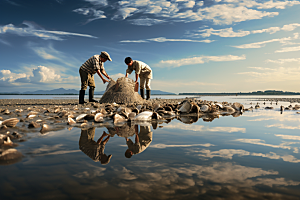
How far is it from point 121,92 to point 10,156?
7079 mm

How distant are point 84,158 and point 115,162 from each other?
0.31m

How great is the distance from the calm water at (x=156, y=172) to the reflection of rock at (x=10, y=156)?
69 millimetres

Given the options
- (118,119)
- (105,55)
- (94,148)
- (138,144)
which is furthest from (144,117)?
(105,55)

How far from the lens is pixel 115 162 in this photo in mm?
1501

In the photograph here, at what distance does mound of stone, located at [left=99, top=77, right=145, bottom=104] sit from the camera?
846cm

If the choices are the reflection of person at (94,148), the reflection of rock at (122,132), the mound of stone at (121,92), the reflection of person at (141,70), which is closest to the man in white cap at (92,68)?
the mound of stone at (121,92)

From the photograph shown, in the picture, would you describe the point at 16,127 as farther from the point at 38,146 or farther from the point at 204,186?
the point at 204,186

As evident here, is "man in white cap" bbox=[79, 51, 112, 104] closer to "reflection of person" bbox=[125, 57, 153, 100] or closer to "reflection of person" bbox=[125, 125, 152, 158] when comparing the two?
"reflection of person" bbox=[125, 57, 153, 100]

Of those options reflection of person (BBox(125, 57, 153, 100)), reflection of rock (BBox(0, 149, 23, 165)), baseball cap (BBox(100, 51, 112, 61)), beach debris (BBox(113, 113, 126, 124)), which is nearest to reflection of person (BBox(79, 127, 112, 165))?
reflection of rock (BBox(0, 149, 23, 165))

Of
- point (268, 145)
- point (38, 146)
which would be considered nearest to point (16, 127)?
point (38, 146)

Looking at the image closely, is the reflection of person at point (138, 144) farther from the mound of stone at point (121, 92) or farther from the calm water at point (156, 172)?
the mound of stone at point (121, 92)

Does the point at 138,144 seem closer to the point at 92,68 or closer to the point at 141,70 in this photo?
the point at 92,68

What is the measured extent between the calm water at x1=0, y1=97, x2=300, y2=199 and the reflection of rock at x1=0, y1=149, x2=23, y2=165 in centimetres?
7

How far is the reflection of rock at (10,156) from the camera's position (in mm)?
1520
